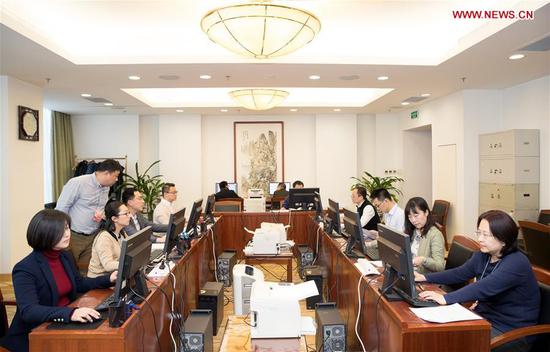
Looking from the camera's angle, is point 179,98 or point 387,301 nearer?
point 387,301

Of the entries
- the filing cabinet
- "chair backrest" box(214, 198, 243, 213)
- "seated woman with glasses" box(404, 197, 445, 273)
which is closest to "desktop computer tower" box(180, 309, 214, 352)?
"seated woman with glasses" box(404, 197, 445, 273)

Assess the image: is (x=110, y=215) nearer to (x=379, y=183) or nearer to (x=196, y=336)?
(x=196, y=336)

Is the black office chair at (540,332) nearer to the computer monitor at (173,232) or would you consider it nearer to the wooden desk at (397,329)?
the wooden desk at (397,329)

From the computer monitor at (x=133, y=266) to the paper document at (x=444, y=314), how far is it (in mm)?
1445

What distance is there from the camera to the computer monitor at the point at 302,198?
621 cm

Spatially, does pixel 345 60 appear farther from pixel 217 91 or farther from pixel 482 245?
pixel 217 91

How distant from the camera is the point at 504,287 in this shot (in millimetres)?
2055

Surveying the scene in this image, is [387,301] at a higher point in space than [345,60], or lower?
lower

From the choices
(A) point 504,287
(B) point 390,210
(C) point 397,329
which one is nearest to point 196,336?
(C) point 397,329

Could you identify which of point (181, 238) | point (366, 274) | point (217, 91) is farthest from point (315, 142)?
point (366, 274)

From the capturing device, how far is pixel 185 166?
357 inches

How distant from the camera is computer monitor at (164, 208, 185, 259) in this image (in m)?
3.19

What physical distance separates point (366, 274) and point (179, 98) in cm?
654

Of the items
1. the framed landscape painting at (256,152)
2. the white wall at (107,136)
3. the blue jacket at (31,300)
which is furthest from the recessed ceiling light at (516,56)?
the white wall at (107,136)
